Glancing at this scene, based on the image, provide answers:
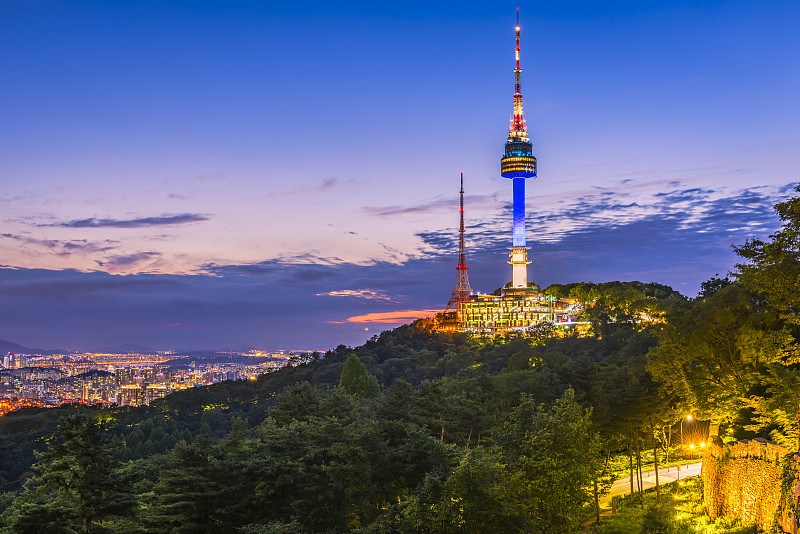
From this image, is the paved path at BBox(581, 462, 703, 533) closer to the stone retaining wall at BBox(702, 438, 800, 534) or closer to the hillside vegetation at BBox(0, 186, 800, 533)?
the hillside vegetation at BBox(0, 186, 800, 533)

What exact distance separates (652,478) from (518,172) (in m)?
117

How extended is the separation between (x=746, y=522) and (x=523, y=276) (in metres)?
127

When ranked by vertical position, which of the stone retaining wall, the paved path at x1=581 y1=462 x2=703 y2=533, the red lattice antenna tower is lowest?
the paved path at x1=581 y1=462 x2=703 y2=533

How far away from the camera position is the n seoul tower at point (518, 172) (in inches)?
5709

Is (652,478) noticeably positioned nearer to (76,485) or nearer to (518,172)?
(76,485)

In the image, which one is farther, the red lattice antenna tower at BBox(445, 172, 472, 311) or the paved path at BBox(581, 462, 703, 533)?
the red lattice antenna tower at BBox(445, 172, 472, 311)

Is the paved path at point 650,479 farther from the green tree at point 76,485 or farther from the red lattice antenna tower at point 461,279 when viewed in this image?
the red lattice antenna tower at point 461,279

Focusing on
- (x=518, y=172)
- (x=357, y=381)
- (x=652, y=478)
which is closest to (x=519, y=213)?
(x=518, y=172)

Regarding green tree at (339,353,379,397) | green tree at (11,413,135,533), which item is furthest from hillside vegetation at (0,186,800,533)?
green tree at (339,353,379,397)

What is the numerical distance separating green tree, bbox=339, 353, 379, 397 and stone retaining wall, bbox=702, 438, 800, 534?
4237cm

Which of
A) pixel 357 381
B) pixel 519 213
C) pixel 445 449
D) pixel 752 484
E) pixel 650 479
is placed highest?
pixel 519 213

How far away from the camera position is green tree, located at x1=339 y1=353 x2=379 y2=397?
64.2 m

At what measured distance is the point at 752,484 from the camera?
21.5m

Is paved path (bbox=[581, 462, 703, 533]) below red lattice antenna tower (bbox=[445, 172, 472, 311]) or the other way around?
below
